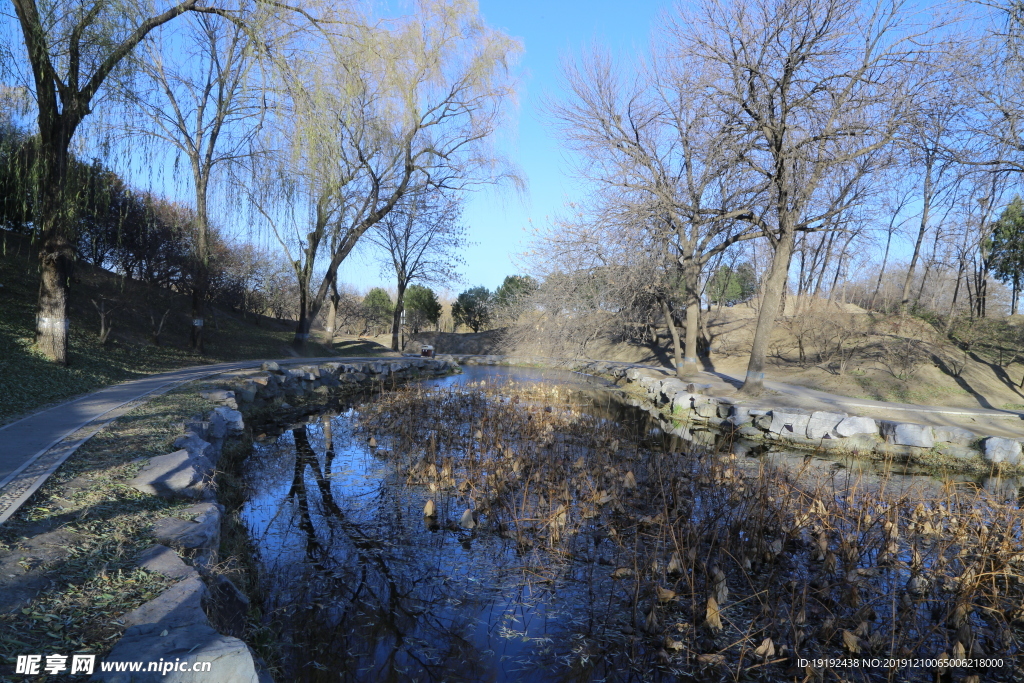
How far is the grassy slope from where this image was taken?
8617 millimetres

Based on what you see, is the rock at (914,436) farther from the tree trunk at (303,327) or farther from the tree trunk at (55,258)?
the tree trunk at (303,327)

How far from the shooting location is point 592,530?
5.50 metres

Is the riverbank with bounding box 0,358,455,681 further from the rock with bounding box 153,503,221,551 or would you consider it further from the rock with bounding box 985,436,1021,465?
the rock with bounding box 985,436,1021,465

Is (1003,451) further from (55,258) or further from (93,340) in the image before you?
(93,340)

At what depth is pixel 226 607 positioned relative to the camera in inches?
130

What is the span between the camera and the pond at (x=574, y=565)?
3566mm

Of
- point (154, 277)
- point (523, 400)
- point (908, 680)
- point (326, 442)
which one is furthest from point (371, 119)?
point (908, 680)

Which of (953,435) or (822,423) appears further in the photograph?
(822,423)

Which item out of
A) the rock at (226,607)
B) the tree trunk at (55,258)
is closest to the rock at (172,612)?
the rock at (226,607)

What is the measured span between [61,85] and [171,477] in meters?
6.81

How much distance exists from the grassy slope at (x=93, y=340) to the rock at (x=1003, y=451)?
41.8 ft

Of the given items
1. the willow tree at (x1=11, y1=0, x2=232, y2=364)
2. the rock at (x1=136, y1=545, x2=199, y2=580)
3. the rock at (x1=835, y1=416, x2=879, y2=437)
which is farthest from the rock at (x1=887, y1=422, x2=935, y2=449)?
the willow tree at (x1=11, y1=0, x2=232, y2=364)

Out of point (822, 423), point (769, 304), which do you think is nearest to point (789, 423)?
point (822, 423)

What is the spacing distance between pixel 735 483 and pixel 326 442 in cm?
575
